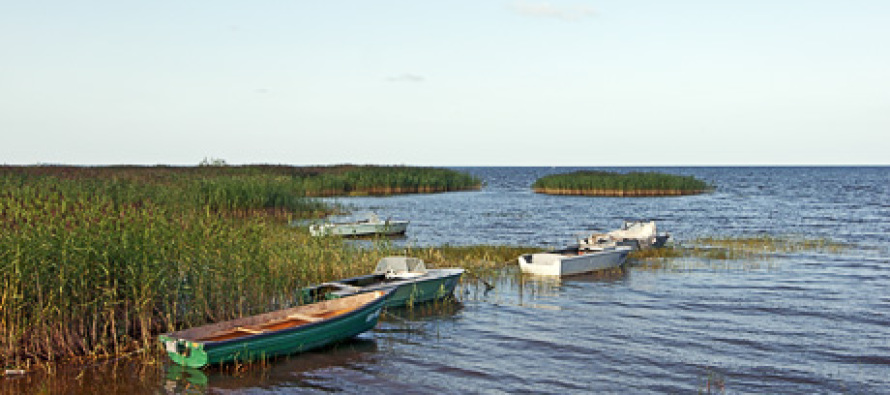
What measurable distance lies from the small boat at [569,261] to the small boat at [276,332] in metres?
7.07

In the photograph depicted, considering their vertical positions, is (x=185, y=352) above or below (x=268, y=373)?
above

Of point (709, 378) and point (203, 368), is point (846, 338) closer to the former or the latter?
point (709, 378)

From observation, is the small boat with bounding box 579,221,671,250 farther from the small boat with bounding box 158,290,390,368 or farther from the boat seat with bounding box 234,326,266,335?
the boat seat with bounding box 234,326,266,335

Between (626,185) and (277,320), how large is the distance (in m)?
51.2

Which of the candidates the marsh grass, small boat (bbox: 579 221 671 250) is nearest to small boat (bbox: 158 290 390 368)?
small boat (bbox: 579 221 671 250)

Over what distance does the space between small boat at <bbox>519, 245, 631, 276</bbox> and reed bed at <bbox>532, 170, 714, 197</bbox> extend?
1567 inches

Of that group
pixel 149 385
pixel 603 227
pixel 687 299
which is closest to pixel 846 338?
pixel 687 299

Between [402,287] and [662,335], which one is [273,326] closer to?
[402,287]

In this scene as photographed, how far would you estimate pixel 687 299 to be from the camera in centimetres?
1669

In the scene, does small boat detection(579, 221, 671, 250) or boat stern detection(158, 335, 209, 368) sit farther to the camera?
small boat detection(579, 221, 671, 250)

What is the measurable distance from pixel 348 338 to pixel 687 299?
27.3ft

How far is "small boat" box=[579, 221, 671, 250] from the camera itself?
23.0 metres

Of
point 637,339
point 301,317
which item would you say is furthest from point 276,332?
point 637,339

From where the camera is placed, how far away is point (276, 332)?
10.7 metres
